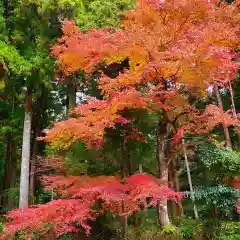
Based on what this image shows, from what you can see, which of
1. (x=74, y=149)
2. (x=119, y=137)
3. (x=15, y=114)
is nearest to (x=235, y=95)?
(x=119, y=137)

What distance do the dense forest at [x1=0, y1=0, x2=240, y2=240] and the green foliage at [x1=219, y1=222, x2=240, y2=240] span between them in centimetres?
3

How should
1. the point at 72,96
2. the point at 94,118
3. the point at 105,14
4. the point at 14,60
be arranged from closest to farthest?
the point at 94,118, the point at 14,60, the point at 105,14, the point at 72,96

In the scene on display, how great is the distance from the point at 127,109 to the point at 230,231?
5343mm

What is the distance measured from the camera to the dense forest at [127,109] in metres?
8.94

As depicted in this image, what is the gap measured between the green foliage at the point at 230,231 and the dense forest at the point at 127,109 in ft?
0.10

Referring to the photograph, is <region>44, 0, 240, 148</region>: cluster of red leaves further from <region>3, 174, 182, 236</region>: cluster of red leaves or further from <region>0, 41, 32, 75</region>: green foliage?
<region>0, 41, 32, 75</region>: green foliage

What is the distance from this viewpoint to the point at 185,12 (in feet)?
33.6

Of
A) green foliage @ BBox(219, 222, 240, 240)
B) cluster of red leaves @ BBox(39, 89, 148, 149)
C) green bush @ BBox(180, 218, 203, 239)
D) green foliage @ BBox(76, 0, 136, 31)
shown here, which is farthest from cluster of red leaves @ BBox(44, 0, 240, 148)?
green foliage @ BBox(219, 222, 240, 240)

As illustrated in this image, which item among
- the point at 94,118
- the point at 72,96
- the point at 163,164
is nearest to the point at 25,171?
the point at 72,96

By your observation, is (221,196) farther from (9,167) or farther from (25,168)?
(9,167)

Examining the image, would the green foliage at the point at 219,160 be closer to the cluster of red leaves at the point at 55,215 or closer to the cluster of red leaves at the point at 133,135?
the cluster of red leaves at the point at 133,135

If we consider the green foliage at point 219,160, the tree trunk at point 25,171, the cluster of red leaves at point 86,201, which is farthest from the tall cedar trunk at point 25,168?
the green foliage at point 219,160

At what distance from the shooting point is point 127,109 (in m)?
11.6

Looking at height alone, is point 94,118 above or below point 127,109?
below
